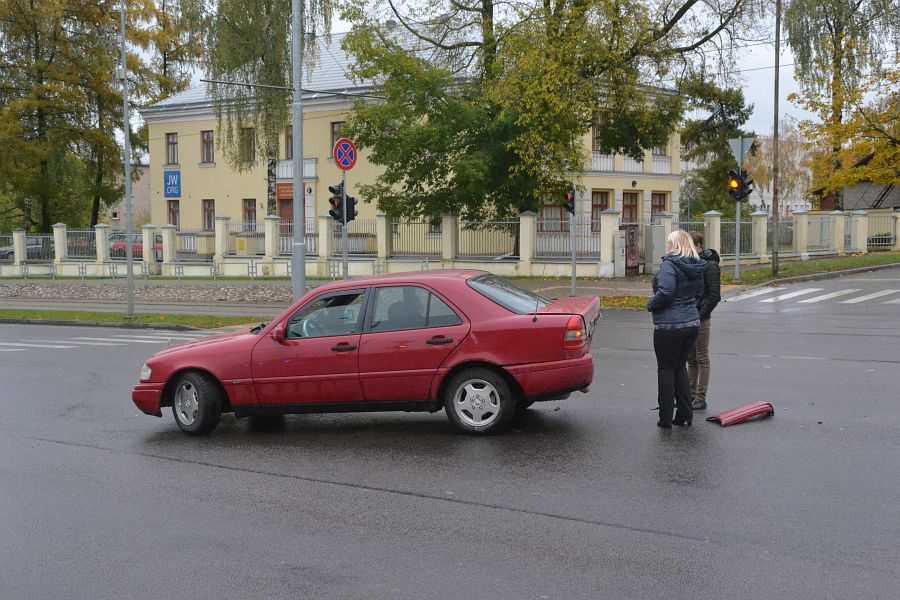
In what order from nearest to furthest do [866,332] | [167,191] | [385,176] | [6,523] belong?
1. [6,523]
2. [866,332]
3. [385,176]
4. [167,191]

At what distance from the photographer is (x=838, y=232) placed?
3919cm

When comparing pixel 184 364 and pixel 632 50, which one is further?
pixel 632 50

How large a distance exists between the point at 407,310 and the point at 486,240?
24955 mm

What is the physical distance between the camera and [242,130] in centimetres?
4159

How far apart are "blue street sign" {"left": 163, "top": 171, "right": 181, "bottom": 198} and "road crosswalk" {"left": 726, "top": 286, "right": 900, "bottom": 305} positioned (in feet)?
123

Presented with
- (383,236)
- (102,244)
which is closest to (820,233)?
(383,236)

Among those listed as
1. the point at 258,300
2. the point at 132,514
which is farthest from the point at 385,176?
A: the point at 132,514

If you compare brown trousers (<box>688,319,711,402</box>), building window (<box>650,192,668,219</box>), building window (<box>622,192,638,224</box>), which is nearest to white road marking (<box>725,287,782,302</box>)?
brown trousers (<box>688,319,711,402</box>)

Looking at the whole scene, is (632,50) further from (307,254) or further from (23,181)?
(23,181)

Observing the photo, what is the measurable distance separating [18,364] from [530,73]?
15.9 metres

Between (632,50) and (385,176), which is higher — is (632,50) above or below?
above

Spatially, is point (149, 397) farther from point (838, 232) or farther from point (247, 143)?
point (838, 232)

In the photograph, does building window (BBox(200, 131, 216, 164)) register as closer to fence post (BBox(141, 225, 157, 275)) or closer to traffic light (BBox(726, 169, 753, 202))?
fence post (BBox(141, 225, 157, 275))

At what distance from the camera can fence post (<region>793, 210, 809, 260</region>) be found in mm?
37062
